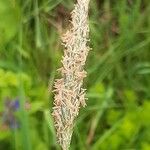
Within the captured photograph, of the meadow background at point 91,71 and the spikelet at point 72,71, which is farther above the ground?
the meadow background at point 91,71

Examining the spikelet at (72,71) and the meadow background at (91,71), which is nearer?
the spikelet at (72,71)

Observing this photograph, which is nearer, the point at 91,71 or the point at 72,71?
the point at 72,71

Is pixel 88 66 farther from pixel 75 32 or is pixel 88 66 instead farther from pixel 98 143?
pixel 75 32

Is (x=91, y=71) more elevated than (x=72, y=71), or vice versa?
(x=91, y=71)

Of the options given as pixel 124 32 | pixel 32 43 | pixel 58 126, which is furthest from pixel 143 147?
pixel 58 126
